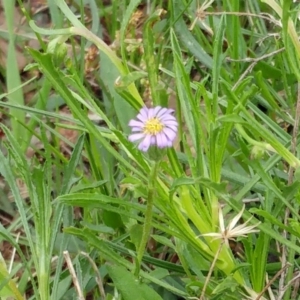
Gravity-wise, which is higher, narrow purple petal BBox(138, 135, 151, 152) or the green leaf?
narrow purple petal BBox(138, 135, 151, 152)

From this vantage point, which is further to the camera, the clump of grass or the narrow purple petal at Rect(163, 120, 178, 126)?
the clump of grass

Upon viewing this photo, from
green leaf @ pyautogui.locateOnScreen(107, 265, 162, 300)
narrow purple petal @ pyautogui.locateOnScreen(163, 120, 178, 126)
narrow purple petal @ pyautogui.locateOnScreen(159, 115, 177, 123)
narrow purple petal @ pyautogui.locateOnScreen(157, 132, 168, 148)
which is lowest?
green leaf @ pyautogui.locateOnScreen(107, 265, 162, 300)

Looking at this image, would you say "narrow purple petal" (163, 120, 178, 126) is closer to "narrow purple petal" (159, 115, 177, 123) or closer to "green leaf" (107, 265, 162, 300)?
"narrow purple petal" (159, 115, 177, 123)

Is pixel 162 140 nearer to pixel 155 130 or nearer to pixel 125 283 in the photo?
pixel 155 130

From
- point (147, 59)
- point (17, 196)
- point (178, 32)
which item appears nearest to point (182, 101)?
point (147, 59)

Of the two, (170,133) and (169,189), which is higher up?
(170,133)

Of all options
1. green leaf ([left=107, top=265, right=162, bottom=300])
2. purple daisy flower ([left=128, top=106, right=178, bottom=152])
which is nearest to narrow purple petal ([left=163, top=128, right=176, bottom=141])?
purple daisy flower ([left=128, top=106, right=178, bottom=152])

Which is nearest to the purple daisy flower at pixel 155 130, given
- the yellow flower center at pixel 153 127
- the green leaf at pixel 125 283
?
the yellow flower center at pixel 153 127

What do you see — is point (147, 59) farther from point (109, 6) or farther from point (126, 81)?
point (109, 6)

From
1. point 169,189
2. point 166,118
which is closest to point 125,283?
point 169,189
